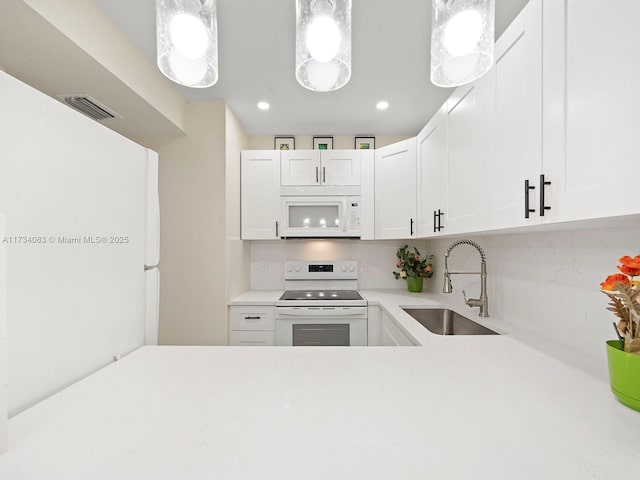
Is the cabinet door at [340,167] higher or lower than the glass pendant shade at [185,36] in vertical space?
higher

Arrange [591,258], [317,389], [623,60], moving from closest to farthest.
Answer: [623,60] → [317,389] → [591,258]

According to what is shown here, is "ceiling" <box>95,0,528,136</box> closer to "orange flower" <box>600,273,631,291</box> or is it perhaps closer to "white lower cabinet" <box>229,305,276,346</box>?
"orange flower" <box>600,273,631,291</box>

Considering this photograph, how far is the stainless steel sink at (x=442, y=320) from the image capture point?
1.93 metres

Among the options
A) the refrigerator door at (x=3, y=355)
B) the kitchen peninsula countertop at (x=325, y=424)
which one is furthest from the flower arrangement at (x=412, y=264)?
the refrigerator door at (x=3, y=355)

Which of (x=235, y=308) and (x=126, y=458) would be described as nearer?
(x=126, y=458)

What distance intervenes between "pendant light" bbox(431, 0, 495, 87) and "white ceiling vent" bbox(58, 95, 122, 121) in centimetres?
201

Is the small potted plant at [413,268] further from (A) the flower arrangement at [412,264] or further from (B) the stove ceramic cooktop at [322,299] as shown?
(B) the stove ceramic cooktop at [322,299]

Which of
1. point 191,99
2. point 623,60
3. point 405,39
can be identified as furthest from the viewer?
point 191,99

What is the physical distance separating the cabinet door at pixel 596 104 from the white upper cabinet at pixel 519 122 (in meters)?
0.07

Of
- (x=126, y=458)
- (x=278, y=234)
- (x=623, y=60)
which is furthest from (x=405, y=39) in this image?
(x=126, y=458)

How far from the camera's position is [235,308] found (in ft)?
8.01

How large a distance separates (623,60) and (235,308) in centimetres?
245

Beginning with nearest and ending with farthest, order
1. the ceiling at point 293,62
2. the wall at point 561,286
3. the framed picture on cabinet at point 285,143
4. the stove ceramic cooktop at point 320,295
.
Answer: the wall at point 561,286
the ceiling at point 293,62
the stove ceramic cooktop at point 320,295
the framed picture on cabinet at point 285,143

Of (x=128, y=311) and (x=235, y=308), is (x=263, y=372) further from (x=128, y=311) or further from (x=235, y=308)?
(x=235, y=308)
